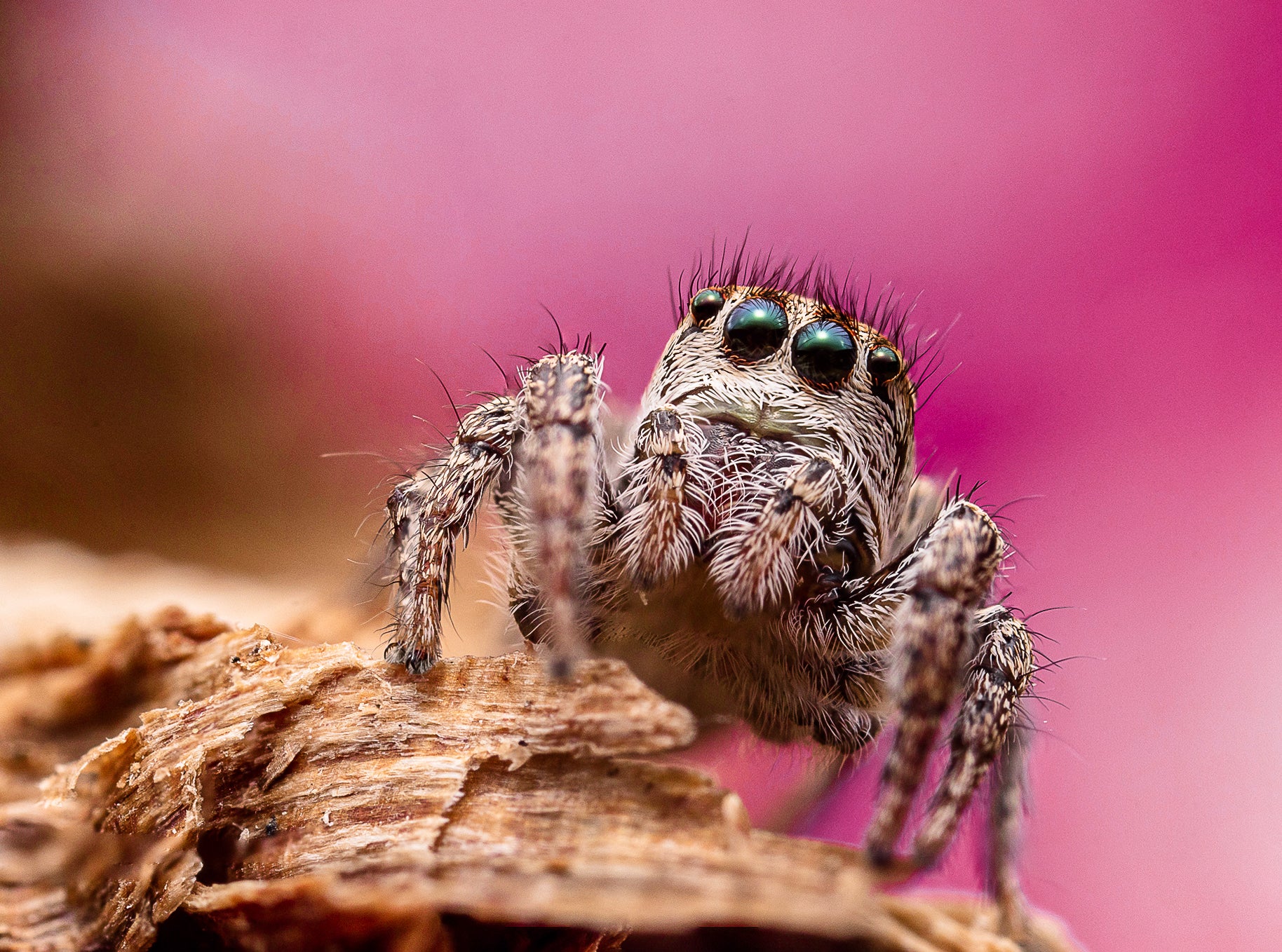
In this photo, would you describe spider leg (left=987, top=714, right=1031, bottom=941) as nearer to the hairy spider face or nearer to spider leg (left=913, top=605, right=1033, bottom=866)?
spider leg (left=913, top=605, right=1033, bottom=866)

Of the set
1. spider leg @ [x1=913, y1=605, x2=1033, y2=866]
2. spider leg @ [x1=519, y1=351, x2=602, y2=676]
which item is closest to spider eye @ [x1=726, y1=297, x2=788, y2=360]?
spider leg @ [x1=519, y1=351, x2=602, y2=676]

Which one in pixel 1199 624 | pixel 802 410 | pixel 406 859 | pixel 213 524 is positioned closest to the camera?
pixel 406 859

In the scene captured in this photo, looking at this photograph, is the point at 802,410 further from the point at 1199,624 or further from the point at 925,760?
the point at 1199,624

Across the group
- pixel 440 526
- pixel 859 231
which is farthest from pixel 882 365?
pixel 859 231

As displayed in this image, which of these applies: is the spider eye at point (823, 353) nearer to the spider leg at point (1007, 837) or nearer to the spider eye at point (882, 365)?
the spider eye at point (882, 365)

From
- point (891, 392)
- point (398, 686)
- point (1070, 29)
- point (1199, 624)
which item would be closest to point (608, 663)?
point (398, 686)

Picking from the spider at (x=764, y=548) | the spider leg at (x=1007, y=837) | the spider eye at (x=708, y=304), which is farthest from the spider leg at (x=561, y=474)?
the spider leg at (x=1007, y=837)

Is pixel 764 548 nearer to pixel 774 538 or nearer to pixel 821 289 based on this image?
pixel 774 538
